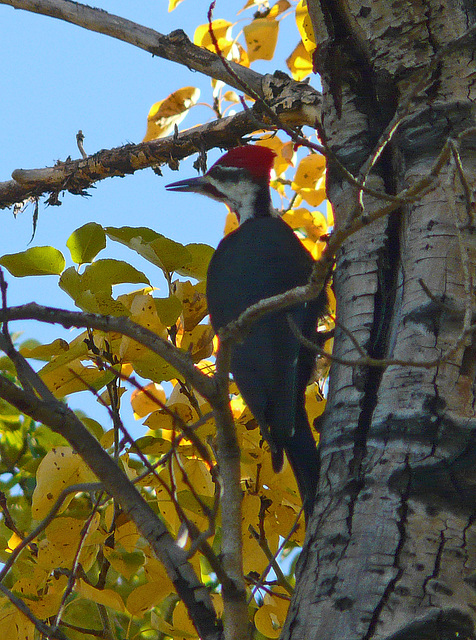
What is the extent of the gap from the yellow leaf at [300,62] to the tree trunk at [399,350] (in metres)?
0.78

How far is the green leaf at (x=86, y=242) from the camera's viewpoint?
1.55 metres

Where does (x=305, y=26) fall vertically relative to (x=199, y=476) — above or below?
above

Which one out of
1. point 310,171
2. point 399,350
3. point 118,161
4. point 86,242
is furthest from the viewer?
point 118,161

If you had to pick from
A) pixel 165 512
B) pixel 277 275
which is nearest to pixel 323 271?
pixel 165 512

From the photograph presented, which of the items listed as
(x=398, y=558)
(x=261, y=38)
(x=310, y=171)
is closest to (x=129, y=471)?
(x=398, y=558)

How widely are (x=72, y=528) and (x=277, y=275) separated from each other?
87 cm

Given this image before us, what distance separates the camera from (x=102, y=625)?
5.49 feet

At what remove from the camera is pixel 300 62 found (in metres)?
2.57

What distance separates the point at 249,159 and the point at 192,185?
24 cm

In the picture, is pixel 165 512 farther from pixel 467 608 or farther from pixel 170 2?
pixel 170 2

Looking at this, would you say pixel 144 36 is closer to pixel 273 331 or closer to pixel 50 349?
pixel 273 331

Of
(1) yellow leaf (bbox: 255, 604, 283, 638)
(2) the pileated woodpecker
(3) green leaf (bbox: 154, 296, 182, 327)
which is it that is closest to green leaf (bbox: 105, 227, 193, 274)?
(3) green leaf (bbox: 154, 296, 182, 327)

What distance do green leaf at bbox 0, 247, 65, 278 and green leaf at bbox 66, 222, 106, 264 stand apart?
0.07 meters

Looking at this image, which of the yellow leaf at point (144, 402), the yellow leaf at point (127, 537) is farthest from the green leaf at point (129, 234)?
the yellow leaf at point (127, 537)
